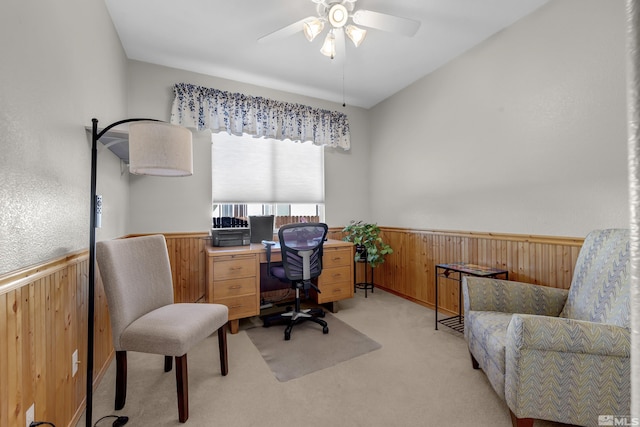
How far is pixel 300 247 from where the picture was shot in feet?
8.95

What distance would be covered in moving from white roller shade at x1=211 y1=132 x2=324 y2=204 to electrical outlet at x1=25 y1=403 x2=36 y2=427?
2.37 metres

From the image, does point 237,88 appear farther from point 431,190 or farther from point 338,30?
point 431,190

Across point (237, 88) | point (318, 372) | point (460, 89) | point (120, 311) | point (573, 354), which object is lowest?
point (318, 372)

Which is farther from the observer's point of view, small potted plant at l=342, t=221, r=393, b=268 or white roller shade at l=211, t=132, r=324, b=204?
small potted plant at l=342, t=221, r=393, b=268

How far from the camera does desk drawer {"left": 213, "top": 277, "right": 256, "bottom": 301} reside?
8.53 feet

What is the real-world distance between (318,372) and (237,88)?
10.2ft

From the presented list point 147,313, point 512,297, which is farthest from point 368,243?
point 147,313

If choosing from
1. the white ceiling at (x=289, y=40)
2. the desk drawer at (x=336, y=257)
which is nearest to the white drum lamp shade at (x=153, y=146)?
the white ceiling at (x=289, y=40)

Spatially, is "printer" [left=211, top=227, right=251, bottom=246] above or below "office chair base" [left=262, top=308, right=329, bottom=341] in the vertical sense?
above

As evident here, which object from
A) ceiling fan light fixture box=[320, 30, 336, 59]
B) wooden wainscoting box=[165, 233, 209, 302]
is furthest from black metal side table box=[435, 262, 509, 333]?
wooden wainscoting box=[165, 233, 209, 302]

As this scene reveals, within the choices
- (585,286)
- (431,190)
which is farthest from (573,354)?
(431,190)

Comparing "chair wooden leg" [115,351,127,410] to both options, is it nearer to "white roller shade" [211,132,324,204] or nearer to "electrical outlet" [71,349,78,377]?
"electrical outlet" [71,349,78,377]

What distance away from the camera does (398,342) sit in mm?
2484

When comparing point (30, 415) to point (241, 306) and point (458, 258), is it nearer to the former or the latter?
point (241, 306)
